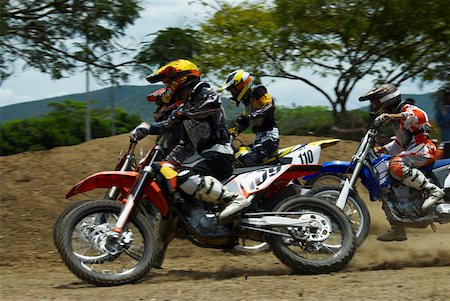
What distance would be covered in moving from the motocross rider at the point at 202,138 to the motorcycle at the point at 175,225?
0.40 ft

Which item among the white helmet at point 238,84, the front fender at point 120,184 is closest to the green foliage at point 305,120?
the white helmet at point 238,84

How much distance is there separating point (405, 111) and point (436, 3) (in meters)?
7.61

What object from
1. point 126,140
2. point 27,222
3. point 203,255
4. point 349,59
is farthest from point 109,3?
point 349,59

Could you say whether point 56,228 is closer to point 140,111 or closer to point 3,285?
point 3,285

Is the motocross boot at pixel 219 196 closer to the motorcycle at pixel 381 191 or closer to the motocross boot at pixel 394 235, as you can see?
the motorcycle at pixel 381 191

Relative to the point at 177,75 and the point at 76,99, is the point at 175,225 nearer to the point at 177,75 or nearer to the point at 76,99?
the point at 177,75

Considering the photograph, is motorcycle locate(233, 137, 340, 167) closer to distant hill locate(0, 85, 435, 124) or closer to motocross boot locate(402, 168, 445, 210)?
motocross boot locate(402, 168, 445, 210)

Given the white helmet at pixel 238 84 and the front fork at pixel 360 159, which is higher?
the white helmet at pixel 238 84

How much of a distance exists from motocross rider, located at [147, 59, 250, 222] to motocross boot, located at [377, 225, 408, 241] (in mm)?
2486

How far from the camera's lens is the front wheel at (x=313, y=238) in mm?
7137

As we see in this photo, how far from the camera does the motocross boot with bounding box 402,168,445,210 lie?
27.5 ft

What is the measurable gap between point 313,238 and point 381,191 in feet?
5.57

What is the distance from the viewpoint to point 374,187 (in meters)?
8.65

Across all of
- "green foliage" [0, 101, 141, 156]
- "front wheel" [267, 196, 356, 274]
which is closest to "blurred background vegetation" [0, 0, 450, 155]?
"green foliage" [0, 101, 141, 156]
